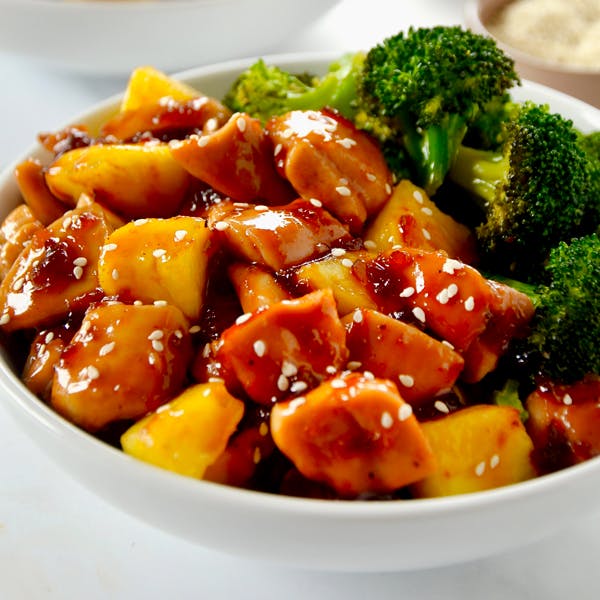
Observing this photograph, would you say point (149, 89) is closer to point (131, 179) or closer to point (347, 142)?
point (131, 179)

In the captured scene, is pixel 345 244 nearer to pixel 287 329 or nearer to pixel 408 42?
pixel 287 329

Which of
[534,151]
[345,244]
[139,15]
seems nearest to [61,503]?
[345,244]

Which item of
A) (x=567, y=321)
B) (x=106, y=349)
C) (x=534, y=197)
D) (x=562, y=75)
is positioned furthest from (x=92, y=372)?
(x=562, y=75)

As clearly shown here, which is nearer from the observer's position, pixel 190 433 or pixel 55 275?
pixel 190 433

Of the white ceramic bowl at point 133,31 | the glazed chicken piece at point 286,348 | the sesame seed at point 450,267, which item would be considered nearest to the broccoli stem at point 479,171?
the sesame seed at point 450,267

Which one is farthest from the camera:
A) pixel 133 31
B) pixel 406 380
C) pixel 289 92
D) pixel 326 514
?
pixel 133 31

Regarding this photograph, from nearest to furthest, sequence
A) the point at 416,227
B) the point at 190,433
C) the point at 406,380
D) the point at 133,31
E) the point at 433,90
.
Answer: the point at 190,433 < the point at 406,380 < the point at 416,227 < the point at 433,90 < the point at 133,31

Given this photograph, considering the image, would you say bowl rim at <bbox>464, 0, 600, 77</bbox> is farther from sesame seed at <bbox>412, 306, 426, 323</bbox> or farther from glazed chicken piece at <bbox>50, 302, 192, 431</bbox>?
glazed chicken piece at <bbox>50, 302, 192, 431</bbox>
